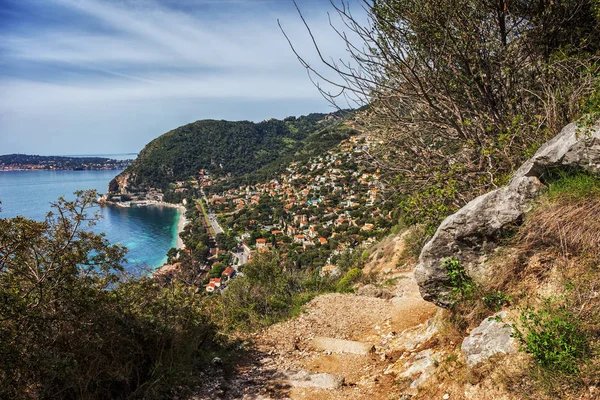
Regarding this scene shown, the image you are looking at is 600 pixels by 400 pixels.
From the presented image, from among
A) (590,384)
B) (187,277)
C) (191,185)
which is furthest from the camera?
(191,185)

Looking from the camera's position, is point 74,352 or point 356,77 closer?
point 74,352

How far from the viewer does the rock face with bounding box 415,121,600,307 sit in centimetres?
368

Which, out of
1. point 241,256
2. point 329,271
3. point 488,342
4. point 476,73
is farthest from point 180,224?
point 488,342

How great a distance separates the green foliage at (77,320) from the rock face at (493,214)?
13.3 feet

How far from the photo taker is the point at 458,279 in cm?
428

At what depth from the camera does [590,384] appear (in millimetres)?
2498

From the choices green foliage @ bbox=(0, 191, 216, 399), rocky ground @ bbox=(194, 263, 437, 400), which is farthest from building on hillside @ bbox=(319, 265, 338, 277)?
green foliage @ bbox=(0, 191, 216, 399)

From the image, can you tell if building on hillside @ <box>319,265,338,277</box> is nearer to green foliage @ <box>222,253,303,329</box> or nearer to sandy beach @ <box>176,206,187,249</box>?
green foliage @ <box>222,253,303,329</box>

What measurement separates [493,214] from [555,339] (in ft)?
5.31

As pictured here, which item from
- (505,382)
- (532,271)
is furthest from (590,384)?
(532,271)

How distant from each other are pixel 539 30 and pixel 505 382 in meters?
5.67

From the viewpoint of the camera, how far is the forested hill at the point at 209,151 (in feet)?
362

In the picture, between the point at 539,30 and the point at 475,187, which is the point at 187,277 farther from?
the point at 539,30

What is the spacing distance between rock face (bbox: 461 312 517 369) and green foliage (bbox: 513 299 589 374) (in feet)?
0.52
